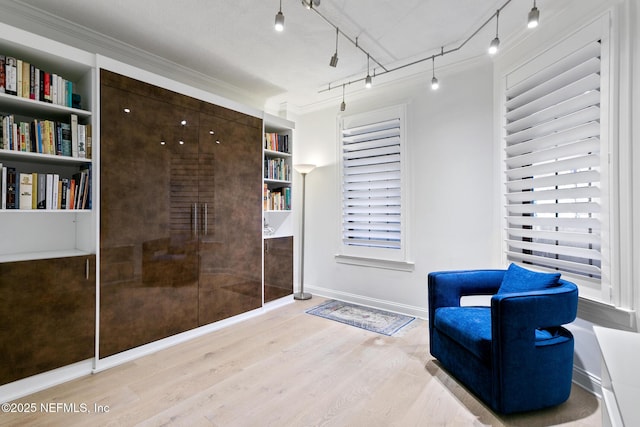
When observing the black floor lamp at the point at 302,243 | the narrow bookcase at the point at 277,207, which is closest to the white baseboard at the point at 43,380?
the narrow bookcase at the point at 277,207

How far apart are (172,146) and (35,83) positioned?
0.96 m

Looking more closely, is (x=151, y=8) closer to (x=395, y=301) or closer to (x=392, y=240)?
(x=392, y=240)

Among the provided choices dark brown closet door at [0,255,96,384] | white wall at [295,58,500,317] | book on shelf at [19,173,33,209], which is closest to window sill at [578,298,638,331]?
white wall at [295,58,500,317]

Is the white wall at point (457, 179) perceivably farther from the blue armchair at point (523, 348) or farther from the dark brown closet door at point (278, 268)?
the dark brown closet door at point (278, 268)

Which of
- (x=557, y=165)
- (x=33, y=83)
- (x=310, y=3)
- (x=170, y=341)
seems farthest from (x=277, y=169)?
(x=557, y=165)

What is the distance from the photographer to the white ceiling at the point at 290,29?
2.33 metres

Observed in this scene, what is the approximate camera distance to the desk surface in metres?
0.88

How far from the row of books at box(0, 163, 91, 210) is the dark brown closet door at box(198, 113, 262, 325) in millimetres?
927

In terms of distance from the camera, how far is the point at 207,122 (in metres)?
3.09

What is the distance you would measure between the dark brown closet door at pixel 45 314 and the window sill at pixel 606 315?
3496 mm

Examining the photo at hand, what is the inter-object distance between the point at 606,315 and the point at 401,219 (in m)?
1.96

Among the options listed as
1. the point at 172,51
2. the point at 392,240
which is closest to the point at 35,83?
the point at 172,51

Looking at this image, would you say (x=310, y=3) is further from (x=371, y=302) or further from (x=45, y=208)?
(x=371, y=302)

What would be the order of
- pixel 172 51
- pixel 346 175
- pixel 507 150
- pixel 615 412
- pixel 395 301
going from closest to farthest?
pixel 615 412 → pixel 507 150 → pixel 172 51 → pixel 395 301 → pixel 346 175
